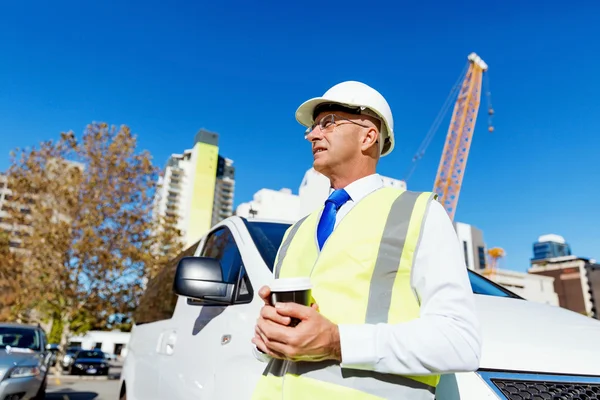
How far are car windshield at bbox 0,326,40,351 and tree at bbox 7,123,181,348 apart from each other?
11105 millimetres

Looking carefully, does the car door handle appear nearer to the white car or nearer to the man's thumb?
the white car

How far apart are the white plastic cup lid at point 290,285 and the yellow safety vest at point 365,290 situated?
15 centimetres

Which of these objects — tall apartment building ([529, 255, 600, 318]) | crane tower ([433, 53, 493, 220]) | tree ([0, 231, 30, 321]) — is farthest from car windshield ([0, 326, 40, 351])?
tall apartment building ([529, 255, 600, 318])

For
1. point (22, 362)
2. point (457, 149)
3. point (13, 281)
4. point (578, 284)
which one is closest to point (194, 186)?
point (457, 149)

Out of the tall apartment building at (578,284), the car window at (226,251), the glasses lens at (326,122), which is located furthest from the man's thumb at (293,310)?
the tall apartment building at (578,284)

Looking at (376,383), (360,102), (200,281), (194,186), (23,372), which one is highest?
(194,186)

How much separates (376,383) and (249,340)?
2.64 feet

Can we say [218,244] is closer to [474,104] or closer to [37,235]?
[37,235]

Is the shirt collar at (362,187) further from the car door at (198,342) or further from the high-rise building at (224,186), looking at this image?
the high-rise building at (224,186)

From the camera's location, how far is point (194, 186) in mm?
108500

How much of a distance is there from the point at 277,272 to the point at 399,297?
0.53m

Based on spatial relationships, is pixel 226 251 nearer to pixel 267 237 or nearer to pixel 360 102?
pixel 267 237

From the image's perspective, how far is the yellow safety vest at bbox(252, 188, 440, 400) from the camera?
3.52 ft

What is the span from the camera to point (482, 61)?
55.3 metres
